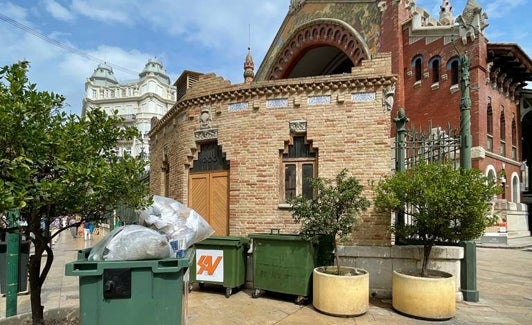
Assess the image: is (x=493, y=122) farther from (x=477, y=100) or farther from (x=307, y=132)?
(x=307, y=132)

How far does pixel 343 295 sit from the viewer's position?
619 centimetres

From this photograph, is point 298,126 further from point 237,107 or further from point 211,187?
point 211,187

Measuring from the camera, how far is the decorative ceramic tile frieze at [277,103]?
9.04m

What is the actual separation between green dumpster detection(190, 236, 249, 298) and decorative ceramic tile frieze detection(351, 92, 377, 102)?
3768mm

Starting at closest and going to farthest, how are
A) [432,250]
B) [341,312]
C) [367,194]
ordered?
[341,312] < [432,250] < [367,194]

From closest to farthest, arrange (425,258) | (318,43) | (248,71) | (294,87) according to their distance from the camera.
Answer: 1. (425,258)
2. (294,87)
3. (248,71)
4. (318,43)

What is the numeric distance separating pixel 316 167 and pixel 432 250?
2922 mm

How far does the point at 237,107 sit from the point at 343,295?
518 cm

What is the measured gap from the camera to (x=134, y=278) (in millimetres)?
3584

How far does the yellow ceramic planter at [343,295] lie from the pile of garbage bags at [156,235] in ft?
7.66

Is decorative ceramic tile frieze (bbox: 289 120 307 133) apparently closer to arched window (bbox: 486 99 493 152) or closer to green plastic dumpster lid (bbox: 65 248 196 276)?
green plastic dumpster lid (bbox: 65 248 196 276)

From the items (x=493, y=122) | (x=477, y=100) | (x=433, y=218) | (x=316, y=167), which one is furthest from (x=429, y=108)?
(x=433, y=218)

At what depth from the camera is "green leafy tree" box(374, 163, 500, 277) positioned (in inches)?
247

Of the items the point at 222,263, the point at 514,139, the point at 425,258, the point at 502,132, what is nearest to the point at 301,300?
the point at 222,263
